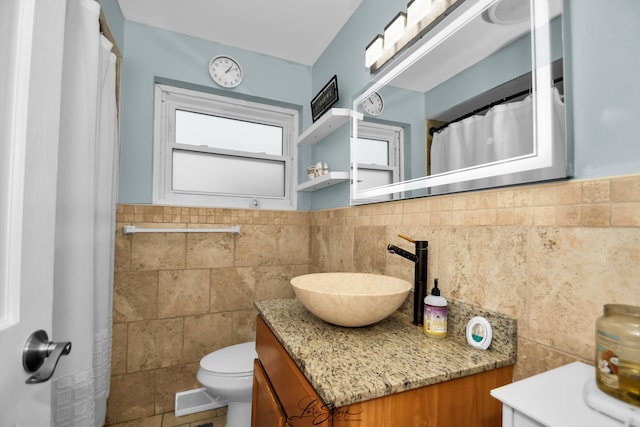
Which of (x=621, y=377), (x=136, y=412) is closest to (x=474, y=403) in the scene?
(x=621, y=377)

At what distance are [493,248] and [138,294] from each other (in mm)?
1977

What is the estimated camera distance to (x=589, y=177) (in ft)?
2.30

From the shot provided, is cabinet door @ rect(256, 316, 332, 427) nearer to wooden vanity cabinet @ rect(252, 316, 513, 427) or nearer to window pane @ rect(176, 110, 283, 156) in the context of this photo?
wooden vanity cabinet @ rect(252, 316, 513, 427)

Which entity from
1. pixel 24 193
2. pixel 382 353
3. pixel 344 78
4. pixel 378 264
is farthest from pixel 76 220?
pixel 344 78

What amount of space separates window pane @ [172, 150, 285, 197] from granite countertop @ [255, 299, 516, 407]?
1377mm

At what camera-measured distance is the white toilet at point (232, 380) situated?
148 cm

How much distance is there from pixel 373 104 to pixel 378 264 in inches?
32.0

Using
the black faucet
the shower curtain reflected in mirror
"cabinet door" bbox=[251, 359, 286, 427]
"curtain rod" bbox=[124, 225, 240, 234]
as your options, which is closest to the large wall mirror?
the shower curtain reflected in mirror

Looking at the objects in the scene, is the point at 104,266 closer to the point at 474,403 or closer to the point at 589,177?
the point at 474,403

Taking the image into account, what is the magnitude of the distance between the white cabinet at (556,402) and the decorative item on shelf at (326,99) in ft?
5.44

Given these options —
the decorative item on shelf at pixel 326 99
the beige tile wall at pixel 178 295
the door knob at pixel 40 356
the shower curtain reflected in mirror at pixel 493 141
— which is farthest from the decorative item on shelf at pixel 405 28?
the door knob at pixel 40 356

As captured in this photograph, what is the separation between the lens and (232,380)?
1.48 meters

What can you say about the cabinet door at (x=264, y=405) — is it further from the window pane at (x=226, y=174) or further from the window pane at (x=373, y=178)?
the window pane at (x=226, y=174)

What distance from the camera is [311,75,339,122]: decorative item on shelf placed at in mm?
1833
